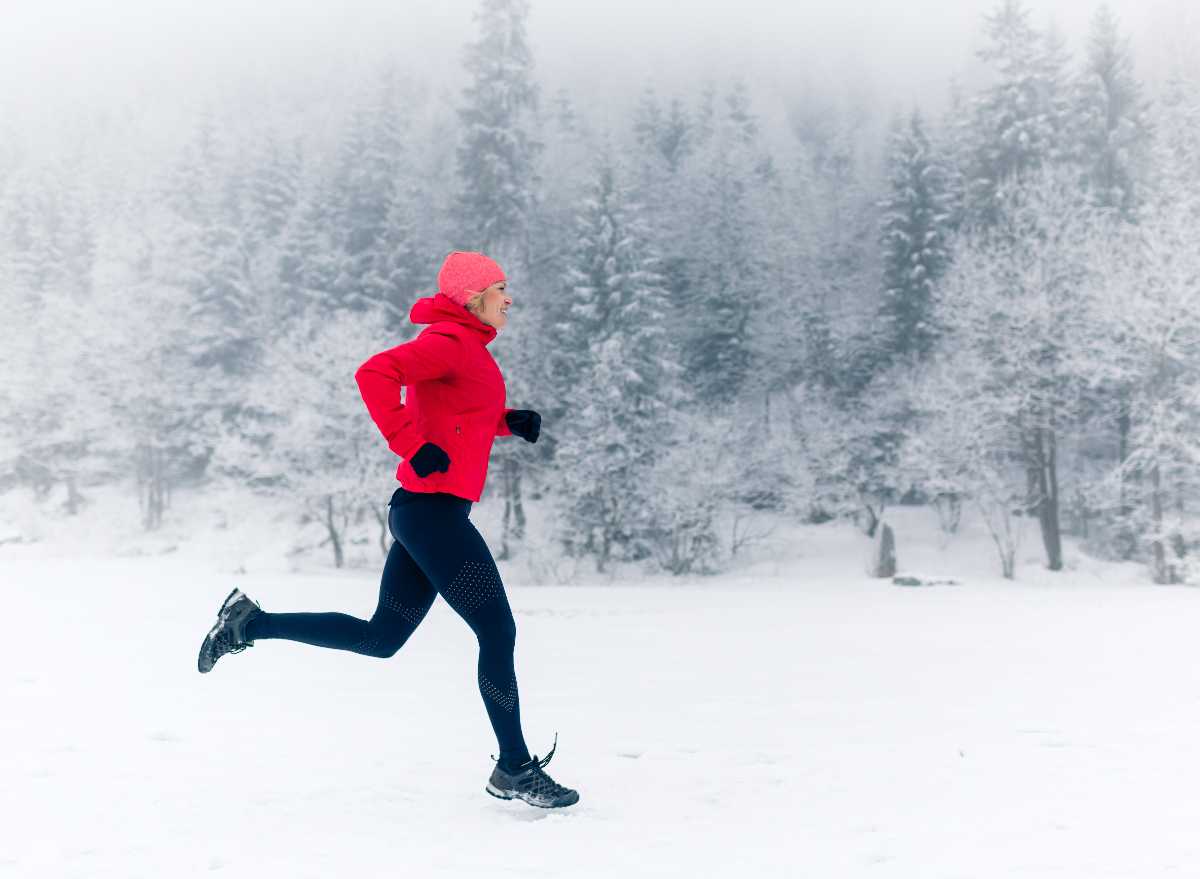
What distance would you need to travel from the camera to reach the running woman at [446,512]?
103 inches

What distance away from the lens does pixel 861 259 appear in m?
39.7

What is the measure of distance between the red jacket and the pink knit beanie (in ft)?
0.14

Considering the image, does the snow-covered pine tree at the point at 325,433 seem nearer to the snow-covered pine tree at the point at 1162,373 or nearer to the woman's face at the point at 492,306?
the snow-covered pine tree at the point at 1162,373

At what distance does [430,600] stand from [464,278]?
4.28ft

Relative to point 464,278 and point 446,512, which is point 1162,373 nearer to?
point 464,278

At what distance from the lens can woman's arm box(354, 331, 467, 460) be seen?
2.54 m

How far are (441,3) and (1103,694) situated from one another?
97912 mm

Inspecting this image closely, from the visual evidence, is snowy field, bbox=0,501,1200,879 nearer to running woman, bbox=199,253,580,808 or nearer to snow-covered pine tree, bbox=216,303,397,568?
running woman, bbox=199,253,580,808

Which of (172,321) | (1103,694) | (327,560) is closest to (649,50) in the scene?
(172,321)

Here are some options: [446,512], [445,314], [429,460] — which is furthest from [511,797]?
[445,314]

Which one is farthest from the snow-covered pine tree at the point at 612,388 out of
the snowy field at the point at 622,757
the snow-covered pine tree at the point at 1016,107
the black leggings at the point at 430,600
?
the black leggings at the point at 430,600

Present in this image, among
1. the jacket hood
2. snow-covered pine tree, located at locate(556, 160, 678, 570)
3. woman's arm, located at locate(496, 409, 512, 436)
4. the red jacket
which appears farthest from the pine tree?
the red jacket

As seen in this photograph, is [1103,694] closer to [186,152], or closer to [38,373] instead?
[38,373]

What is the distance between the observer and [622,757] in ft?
11.4
